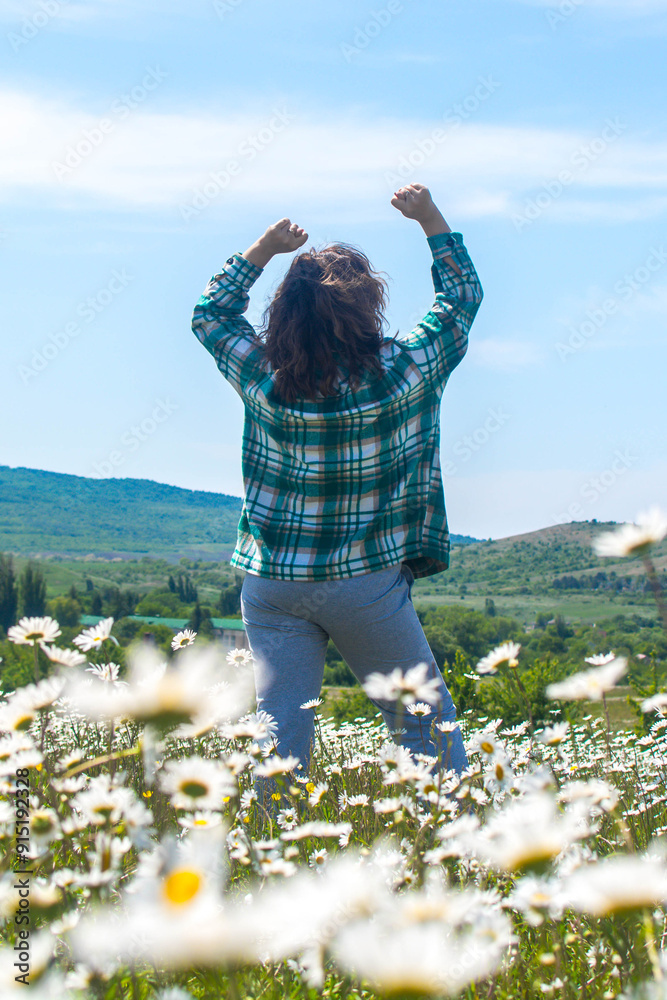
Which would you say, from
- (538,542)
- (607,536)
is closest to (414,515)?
(607,536)

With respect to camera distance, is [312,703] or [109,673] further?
[312,703]

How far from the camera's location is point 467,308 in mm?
3248

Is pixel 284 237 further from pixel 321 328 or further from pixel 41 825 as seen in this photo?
pixel 41 825

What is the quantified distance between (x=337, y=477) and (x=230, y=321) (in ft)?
2.85

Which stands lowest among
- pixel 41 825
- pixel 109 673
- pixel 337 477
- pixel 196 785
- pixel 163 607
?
pixel 41 825

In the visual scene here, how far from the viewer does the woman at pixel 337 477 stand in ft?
9.70

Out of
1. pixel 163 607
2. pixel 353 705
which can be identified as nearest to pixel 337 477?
pixel 353 705

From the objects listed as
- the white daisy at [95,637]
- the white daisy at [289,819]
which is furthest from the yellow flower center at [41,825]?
the white daisy at [289,819]

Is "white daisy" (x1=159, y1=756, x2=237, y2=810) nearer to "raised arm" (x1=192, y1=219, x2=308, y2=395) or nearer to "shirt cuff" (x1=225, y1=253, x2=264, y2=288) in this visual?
"raised arm" (x1=192, y1=219, x2=308, y2=395)

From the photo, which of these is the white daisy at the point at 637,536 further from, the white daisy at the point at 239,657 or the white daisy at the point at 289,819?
the white daisy at the point at 239,657

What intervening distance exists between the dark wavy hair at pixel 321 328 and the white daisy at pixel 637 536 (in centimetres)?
161

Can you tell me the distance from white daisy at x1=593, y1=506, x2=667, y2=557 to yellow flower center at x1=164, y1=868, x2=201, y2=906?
0.86 meters

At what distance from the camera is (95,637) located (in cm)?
213

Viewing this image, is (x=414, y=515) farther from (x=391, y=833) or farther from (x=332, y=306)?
(x=391, y=833)
